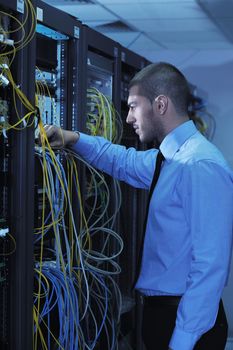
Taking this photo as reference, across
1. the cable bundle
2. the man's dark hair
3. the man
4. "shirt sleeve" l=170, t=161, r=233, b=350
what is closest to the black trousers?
the man

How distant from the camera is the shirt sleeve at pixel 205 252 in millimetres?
1573

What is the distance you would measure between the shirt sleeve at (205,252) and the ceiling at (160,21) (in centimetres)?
178

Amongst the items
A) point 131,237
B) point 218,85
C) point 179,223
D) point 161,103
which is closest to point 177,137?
point 161,103

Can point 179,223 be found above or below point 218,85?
below

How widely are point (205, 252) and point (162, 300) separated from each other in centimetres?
34

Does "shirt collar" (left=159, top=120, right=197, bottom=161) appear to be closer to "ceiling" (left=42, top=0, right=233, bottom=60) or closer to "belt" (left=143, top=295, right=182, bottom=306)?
"belt" (left=143, top=295, right=182, bottom=306)

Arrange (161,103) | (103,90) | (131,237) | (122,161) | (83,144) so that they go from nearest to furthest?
1. (161,103)
2. (83,144)
3. (122,161)
4. (103,90)
5. (131,237)

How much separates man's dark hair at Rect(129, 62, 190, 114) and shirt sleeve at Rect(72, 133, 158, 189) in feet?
1.18

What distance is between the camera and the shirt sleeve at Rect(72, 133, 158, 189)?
2.16 metres

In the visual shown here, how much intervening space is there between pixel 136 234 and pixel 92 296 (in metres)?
0.74

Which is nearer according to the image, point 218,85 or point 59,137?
point 59,137

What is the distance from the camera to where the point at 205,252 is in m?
1.57

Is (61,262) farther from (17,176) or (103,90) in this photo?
(103,90)

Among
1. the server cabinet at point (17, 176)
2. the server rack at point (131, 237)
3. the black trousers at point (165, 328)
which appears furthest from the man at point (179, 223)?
the server rack at point (131, 237)
